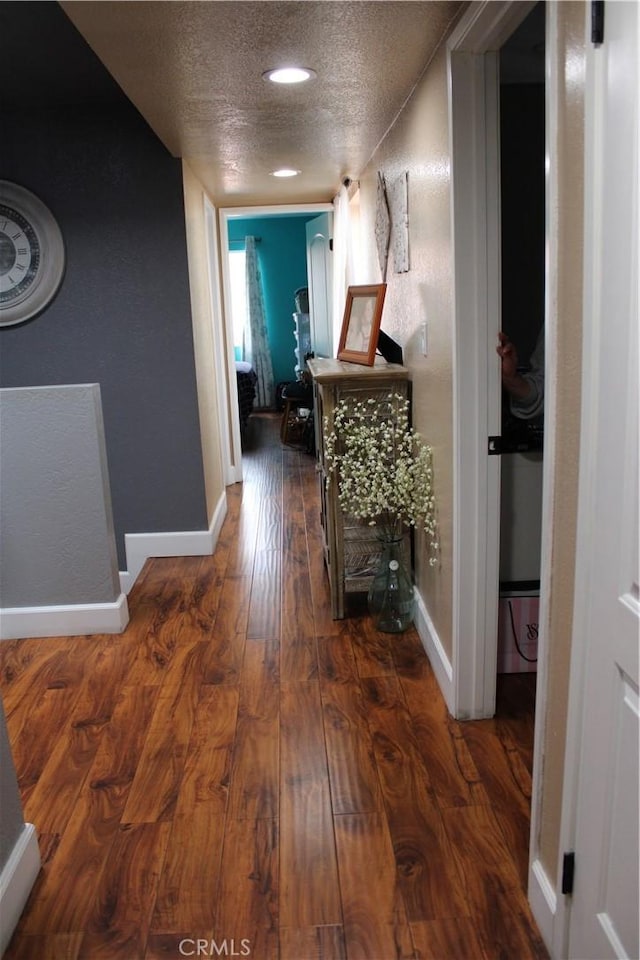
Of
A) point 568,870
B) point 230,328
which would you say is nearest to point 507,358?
point 568,870

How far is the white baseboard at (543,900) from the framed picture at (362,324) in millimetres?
2075

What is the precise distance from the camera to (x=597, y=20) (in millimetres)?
1122

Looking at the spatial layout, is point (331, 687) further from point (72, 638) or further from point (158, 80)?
point (158, 80)

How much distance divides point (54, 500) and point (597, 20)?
259 cm

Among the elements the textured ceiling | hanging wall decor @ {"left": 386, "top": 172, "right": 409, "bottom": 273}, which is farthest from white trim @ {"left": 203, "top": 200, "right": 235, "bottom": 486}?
hanging wall decor @ {"left": 386, "top": 172, "right": 409, "bottom": 273}

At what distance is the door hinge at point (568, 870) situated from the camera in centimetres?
144

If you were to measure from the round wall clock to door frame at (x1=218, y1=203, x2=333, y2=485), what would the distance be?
1717 millimetres

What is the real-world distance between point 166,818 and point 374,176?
329 centimetres

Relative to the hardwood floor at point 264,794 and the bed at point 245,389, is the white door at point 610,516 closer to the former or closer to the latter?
the hardwood floor at point 264,794

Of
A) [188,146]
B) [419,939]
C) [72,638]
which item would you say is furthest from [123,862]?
[188,146]

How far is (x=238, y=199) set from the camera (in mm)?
5383

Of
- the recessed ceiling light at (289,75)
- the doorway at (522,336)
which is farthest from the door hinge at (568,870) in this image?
the recessed ceiling light at (289,75)

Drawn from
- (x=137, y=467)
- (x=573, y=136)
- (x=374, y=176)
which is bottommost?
(x=137, y=467)

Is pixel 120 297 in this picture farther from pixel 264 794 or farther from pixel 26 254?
pixel 264 794
